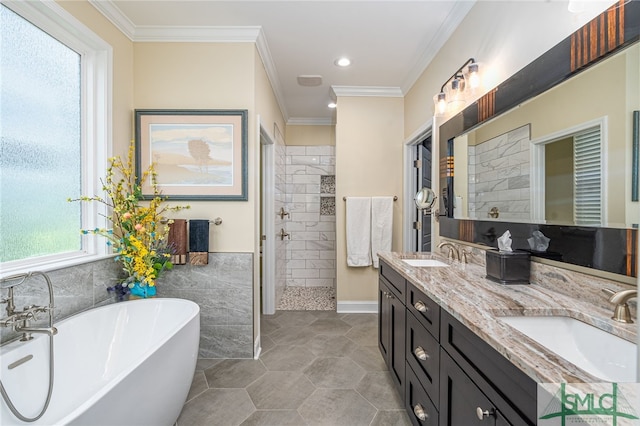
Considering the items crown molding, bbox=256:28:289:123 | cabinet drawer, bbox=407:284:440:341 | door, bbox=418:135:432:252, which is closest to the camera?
cabinet drawer, bbox=407:284:440:341

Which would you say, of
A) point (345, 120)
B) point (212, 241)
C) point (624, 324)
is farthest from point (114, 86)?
point (624, 324)

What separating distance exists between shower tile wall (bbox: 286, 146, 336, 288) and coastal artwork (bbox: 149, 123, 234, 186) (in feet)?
6.71

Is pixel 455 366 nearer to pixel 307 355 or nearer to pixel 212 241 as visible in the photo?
pixel 307 355

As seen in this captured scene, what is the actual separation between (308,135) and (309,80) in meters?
1.31

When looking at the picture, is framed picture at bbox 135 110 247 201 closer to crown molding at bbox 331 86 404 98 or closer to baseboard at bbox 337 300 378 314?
crown molding at bbox 331 86 404 98

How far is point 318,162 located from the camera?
4.21 meters

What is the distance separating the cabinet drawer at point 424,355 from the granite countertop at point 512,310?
0.71ft

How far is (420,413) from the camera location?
129cm

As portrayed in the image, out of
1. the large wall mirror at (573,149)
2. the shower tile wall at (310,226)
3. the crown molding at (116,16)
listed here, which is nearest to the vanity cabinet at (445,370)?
the large wall mirror at (573,149)

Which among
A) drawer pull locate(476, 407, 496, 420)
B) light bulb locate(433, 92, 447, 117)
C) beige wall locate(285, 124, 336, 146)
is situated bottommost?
drawer pull locate(476, 407, 496, 420)

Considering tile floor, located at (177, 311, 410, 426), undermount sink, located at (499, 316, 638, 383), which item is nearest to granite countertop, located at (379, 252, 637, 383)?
undermount sink, located at (499, 316, 638, 383)

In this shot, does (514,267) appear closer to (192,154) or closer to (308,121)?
(192,154)

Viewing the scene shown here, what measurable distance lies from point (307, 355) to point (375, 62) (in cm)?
→ 271

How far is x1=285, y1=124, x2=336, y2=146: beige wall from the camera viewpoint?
422 cm
